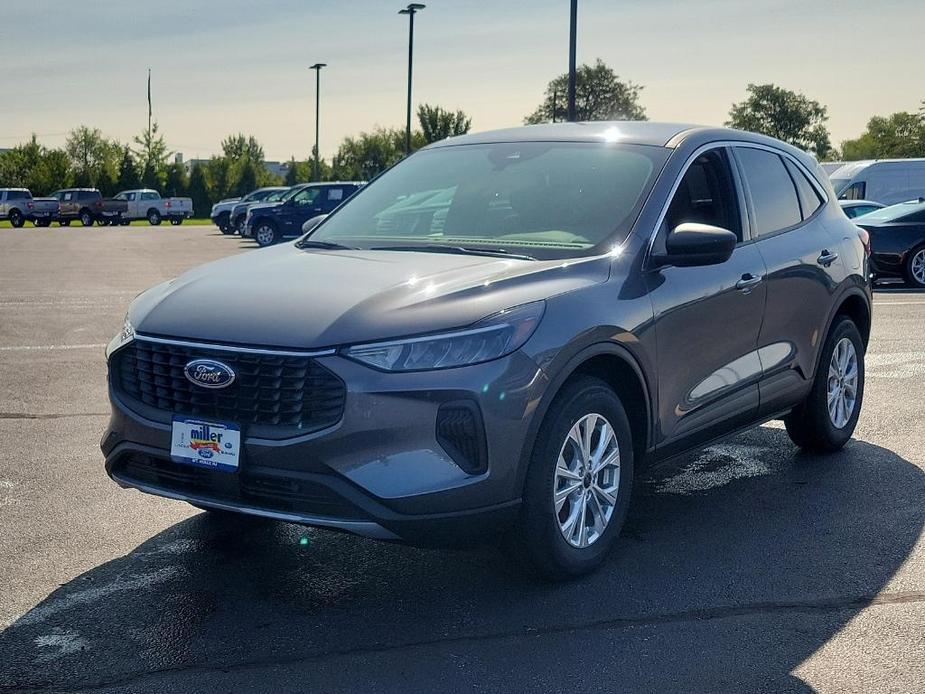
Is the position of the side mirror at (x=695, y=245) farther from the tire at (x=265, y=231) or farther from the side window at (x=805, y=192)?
the tire at (x=265, y=231)

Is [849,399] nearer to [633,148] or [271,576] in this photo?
[633,148]

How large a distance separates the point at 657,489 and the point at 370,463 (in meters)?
2.51

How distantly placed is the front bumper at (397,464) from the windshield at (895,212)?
51.6 feet

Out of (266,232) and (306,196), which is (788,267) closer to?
(306,196)

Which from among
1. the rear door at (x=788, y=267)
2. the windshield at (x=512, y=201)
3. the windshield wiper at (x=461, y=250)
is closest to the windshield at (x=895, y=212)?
the rear door at (x=788, y=267)

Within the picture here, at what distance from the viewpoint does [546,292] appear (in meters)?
4.38

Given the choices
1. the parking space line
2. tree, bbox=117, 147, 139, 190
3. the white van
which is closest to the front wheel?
the white van

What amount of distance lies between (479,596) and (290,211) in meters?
29.5

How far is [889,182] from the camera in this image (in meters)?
29.7

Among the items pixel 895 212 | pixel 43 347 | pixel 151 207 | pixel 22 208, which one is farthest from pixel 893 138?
pixel 43 347

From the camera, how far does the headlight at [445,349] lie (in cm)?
398

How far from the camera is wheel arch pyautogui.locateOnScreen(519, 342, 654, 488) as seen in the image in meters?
4.19

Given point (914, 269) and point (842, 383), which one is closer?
point (842, 383)

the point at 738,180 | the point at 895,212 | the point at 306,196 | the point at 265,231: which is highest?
the point at 738,180
